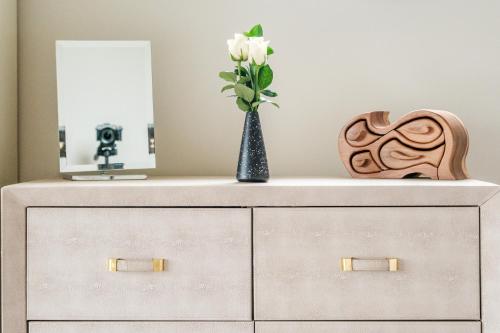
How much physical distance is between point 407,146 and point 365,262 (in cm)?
37

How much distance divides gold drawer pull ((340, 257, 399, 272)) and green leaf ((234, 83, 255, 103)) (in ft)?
1.45

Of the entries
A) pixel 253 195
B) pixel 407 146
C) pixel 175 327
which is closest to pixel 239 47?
pixel 253 195

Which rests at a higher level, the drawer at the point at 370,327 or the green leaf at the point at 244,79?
the green leaf at the point at 244,79

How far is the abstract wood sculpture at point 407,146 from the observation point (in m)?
1.29

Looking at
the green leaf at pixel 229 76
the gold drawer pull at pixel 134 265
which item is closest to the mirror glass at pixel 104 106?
the green leaf at pixel 229 76

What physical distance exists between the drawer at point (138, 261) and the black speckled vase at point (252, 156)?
139 mm

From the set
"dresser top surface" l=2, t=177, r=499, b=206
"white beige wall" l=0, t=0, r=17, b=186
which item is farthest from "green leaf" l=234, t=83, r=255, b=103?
"white beige wall" l=0, t=0, r=17, b=186

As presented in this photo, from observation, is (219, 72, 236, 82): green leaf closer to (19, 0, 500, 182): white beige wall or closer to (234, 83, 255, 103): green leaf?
(234, 83, 255, 103): green leaf

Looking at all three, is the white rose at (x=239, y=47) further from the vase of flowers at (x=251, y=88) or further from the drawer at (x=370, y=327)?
the drawer at (x=370, y=327)

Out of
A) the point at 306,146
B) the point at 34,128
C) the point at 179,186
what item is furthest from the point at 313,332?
the point at 34,128

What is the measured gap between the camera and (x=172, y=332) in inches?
45.4

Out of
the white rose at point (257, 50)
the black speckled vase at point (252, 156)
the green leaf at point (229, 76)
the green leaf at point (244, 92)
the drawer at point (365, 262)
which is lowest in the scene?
the drawer at point (365, 262)

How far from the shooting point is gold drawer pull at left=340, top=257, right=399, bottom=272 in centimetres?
113

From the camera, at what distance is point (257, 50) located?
1245 mm
